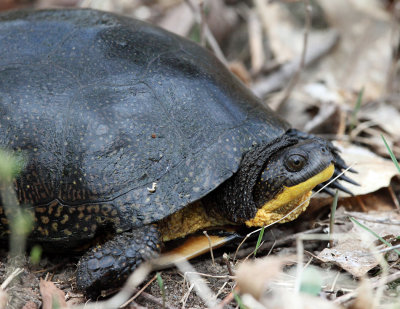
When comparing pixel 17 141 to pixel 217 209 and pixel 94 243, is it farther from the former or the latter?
pixel 217 209

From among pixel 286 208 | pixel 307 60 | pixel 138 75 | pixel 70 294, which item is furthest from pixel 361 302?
pixel 307 60

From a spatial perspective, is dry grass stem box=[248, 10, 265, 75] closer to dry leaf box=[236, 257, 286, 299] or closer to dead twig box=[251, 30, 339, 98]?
dead twig box=[251, 30, 339, 98]

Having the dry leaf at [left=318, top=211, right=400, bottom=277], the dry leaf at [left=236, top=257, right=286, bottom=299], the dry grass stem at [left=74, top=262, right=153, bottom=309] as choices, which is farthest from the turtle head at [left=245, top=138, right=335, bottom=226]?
the dry leaf at [left=236, top=257, right=286, bottom=299]

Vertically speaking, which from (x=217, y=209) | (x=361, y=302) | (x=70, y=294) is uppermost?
(x=361, y=302)

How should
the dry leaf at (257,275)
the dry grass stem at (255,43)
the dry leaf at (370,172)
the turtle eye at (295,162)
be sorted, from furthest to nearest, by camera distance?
the dry grass stem at (255,43), the dry leaf at (370,172), the turtle eye at (295,162), the dry leaf at (257,275)

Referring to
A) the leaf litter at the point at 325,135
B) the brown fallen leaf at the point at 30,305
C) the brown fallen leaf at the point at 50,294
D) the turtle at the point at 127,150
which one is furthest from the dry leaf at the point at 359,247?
the brown fallen leaf at the point at 30,305

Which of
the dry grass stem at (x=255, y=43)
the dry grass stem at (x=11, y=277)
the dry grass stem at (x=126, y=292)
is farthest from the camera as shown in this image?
the dry grass stem at (x=255, y=43)

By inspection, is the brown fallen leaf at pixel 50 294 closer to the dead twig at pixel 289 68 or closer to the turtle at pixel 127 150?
the turtle at pixel 127 150
